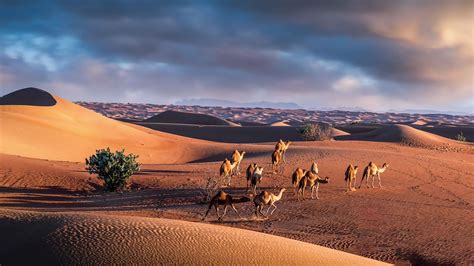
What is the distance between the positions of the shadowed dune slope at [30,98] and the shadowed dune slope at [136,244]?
3980 cm

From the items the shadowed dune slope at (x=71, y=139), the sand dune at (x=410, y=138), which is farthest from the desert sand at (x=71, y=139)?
the sand dune at (x=410, y=138)

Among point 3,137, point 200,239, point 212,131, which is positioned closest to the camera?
point 200,239

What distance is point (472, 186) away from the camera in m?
18.1

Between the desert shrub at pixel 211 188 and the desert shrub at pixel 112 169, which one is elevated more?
the desert shrub at pixel 112 169

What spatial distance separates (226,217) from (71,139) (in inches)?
892

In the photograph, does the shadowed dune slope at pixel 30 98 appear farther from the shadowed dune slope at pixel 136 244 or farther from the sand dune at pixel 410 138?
the shadowed dune slope at pixel 136 244

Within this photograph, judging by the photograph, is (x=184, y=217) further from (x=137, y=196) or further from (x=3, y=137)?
(x=3, y=137)

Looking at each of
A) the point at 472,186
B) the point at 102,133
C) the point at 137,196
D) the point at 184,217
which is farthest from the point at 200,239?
the point at 102,133

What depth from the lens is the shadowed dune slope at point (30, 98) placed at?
153ft

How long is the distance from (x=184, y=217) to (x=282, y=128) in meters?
43.4

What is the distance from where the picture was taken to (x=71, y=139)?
1248 inches

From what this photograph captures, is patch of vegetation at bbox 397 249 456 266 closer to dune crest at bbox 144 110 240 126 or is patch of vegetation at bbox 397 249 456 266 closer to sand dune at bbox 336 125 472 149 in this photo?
sand dune at bbox 336 125 472 149

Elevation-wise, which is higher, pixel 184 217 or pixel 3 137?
pixel 3 137

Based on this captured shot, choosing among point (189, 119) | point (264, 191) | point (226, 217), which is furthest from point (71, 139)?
point (189, 119)
